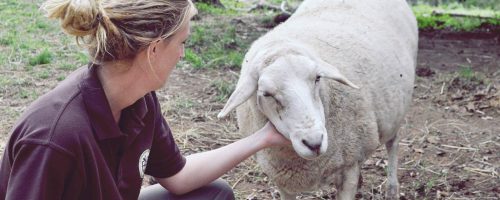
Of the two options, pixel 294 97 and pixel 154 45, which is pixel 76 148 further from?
pixel 294 97

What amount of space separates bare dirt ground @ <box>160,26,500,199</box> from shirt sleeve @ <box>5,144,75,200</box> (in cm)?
220

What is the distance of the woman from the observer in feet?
5.86

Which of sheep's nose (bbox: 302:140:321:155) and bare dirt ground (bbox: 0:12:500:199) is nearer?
sheep's nose (bbox: 302:140:321:155)

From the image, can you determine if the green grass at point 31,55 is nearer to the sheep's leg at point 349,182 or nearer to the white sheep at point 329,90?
the white sheep at point 329,90

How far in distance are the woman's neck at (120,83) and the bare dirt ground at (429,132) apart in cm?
197

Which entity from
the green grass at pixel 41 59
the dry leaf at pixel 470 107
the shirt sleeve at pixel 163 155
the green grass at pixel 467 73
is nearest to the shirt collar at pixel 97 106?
the shirt sleeve at pixel 163 155

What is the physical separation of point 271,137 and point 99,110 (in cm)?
91

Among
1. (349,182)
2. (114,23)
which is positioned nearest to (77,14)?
(114,23)

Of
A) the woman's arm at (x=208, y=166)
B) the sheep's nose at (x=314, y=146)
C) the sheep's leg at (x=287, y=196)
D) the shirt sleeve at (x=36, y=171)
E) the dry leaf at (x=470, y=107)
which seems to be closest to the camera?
the shirt sleeve at (x=36, y=171)

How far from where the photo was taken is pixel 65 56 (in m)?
6.44

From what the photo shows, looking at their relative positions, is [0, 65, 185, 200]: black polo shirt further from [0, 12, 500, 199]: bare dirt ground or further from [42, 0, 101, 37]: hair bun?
[0, 12, 500, 199]: bare dirt ground

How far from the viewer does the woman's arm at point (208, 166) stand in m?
2.59

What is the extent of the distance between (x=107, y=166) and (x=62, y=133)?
0.27 m

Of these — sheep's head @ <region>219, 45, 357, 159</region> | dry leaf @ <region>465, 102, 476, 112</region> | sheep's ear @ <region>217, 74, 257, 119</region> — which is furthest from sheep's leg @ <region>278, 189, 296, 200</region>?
dry leaf @ <region>465, 102, 476, 112</region>
